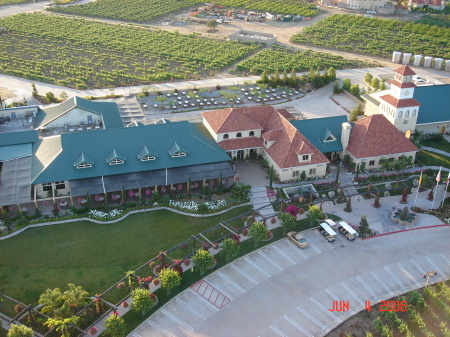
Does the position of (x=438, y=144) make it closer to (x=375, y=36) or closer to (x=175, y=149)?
(x=175, y=149)

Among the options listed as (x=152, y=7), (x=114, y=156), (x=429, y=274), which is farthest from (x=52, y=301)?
(x=152, y=7)

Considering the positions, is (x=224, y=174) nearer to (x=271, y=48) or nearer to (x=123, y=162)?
(x=123, y=162)

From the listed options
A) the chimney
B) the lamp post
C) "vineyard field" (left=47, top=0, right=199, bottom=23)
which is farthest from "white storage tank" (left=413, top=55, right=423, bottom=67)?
"vineyard field" (left=47, top=0, right=199, bottom=23)

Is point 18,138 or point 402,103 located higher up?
point 402,103

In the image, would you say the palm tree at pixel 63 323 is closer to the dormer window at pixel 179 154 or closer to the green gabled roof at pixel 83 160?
the green gabled roof at pixel 83 160

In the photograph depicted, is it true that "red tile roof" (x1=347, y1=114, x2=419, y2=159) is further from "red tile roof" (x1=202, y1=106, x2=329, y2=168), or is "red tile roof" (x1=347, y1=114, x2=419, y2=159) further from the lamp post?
the lamp post

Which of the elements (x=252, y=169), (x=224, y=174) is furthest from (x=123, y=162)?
(x=252, y=169)
